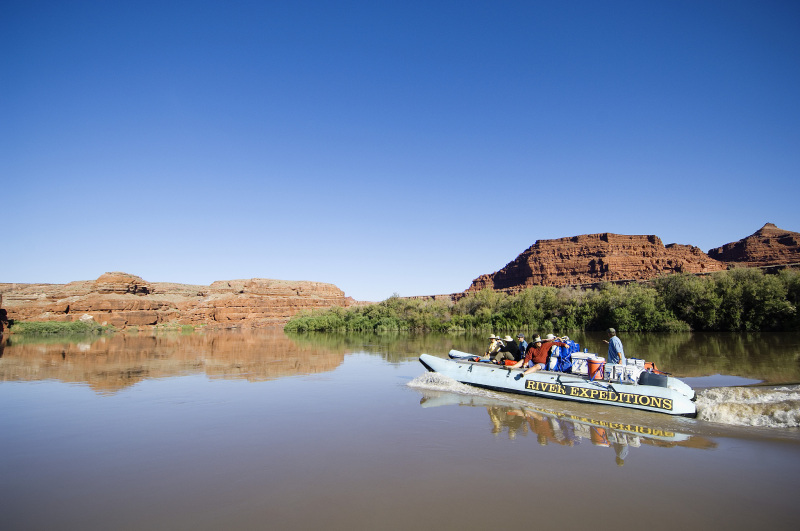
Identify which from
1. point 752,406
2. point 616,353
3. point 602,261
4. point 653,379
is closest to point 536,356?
point 616,353

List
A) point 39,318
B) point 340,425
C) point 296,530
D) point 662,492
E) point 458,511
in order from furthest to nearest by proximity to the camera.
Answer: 1. point 39,318
2. point 340,425
3. point 662,492
4. point 458,511
5. point 296,530

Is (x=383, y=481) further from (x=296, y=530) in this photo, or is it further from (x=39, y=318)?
(x=39, y=318)

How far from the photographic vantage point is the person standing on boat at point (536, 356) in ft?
38.4

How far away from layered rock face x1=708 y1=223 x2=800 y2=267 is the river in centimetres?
10654

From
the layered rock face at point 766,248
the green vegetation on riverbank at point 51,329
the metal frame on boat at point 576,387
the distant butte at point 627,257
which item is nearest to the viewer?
the metal frame on boat at point 576,387

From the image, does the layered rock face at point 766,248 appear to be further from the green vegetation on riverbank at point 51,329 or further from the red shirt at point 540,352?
the green vegetation on riverbank at point 51,329

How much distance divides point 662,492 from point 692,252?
13075cm

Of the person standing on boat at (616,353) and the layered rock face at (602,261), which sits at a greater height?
the layered rock face at (602,261)

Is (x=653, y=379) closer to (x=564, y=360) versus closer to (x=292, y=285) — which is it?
(x=564, y=360)

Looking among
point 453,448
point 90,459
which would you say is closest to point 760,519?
point 453,448

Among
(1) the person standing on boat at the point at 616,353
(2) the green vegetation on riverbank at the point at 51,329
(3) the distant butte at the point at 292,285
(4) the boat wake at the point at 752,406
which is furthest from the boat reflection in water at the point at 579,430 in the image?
(3) the distant butte at the point at 292,285

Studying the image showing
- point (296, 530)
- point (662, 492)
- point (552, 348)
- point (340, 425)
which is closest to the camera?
point (296, 530)

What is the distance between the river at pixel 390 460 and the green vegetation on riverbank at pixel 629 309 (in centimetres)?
2515

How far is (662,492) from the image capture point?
18.3 feet
